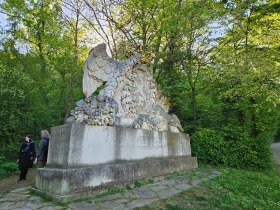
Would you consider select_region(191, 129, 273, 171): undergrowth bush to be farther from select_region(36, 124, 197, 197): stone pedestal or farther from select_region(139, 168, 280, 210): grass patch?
select_region(36, 124, 197, 197): stone pedestal

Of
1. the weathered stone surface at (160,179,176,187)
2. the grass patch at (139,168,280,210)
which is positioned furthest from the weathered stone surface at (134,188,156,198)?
the weathered stone surface at (160,179,176,187)

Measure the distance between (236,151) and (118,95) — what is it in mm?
7234

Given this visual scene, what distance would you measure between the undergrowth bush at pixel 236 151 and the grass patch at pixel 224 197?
12.3ft

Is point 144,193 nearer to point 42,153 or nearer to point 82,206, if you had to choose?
point 82,206

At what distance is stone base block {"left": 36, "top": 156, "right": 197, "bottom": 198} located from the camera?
16.4 feet

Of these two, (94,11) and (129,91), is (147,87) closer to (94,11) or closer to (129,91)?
(129,91)

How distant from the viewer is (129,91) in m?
7.55

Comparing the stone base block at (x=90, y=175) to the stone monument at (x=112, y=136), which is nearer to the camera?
the stone base block at (x=90, y=175)

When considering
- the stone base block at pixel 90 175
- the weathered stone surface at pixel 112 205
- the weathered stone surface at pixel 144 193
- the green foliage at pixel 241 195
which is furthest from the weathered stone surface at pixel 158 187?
the weathered stone surface at pixel 112 205

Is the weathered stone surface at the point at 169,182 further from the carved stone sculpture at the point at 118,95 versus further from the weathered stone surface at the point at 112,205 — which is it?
the weathered stone surface at the point at 112,205

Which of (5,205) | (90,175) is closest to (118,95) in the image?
(90,175)

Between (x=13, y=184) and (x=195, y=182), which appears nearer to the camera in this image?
(x=195, y=182)

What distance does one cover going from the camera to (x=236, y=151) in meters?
11.4

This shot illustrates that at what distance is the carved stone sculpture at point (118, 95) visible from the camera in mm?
6156
